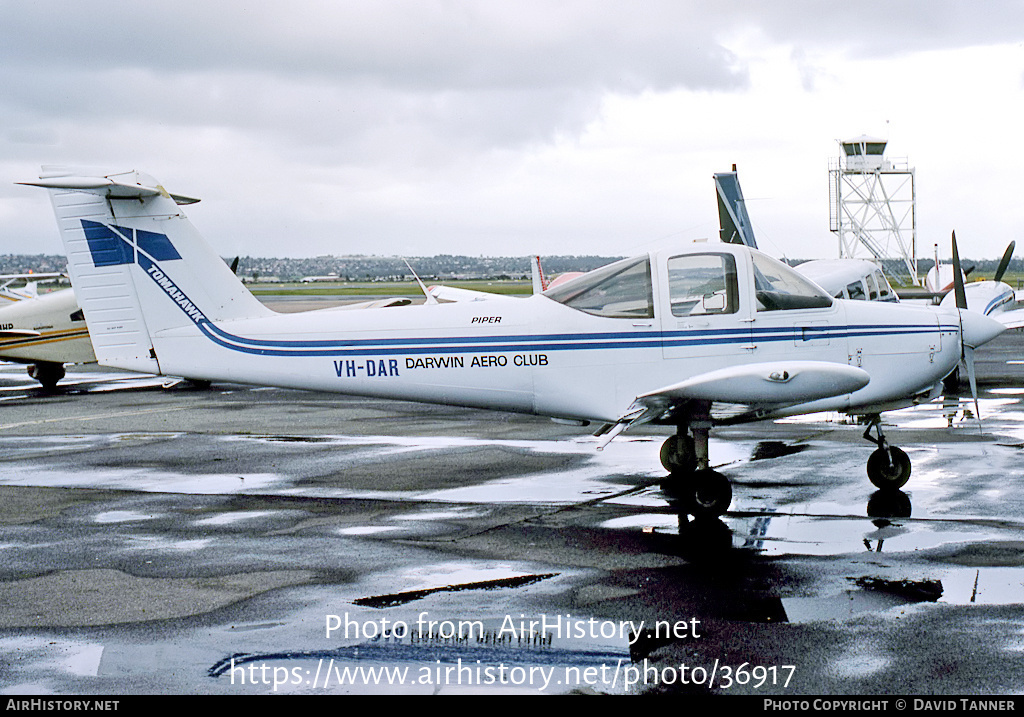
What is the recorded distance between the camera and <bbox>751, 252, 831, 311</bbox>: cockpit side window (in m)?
9.73

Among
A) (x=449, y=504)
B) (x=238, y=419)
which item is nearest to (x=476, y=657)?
(x=449, y=504)

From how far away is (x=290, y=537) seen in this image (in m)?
8.63

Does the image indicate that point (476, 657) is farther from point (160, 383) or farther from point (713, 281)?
point (160, 383)

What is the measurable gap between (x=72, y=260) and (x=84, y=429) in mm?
6599

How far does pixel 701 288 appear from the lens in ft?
31.9

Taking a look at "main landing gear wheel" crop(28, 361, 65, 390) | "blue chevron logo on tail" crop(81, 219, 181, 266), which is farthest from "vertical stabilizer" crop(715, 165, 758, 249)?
"blue chevron logo on tail" crop(81, 219, 181, 266)

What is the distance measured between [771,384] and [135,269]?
6445mm

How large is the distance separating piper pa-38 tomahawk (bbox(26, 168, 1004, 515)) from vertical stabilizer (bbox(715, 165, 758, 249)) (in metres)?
21.5

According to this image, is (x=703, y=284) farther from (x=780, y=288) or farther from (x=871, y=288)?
(x=871, y=288)

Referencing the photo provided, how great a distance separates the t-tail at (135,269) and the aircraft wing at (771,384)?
475 centimetres

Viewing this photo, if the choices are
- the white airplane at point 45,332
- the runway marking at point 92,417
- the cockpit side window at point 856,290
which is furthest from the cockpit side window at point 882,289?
the white airplane at point 45,332

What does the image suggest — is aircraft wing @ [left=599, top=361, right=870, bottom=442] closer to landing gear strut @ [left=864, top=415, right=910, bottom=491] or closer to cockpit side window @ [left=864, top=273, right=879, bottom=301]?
landing gear strut @ [left=864, top=415, right=910, bottom=491]

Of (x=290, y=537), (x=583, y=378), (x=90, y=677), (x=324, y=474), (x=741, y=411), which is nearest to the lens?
(x=90, y=677)

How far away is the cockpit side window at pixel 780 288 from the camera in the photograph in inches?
383
